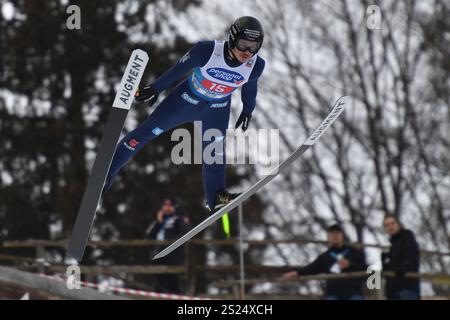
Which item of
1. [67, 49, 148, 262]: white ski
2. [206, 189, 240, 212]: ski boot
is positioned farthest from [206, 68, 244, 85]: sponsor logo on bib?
[206, 189, 240, 212]: ski boot

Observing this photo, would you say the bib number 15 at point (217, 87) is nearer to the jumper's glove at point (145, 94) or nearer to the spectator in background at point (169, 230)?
the jumper's glove at point (145, 94)

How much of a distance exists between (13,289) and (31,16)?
30.3 feet

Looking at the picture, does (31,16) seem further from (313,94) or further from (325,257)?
(325,257)

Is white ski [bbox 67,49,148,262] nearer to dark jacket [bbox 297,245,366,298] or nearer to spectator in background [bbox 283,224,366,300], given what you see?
spectator in background [bbox 283,224,366,300]

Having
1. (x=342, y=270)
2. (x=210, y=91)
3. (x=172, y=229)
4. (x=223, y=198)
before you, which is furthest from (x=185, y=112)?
(x=172, y=229)

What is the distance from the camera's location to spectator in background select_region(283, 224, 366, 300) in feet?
28.0

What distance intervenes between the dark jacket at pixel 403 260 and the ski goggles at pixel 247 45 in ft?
8.85

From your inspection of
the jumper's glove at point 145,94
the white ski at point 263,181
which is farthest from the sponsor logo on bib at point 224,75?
the white ski at point 263,181

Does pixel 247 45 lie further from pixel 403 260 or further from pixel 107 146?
pixel 403 260

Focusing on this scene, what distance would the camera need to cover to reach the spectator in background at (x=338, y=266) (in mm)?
8547

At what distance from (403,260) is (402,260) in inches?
0.7

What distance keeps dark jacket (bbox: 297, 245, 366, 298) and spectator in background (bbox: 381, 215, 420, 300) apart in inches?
12.4

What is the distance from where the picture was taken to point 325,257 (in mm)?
8797
